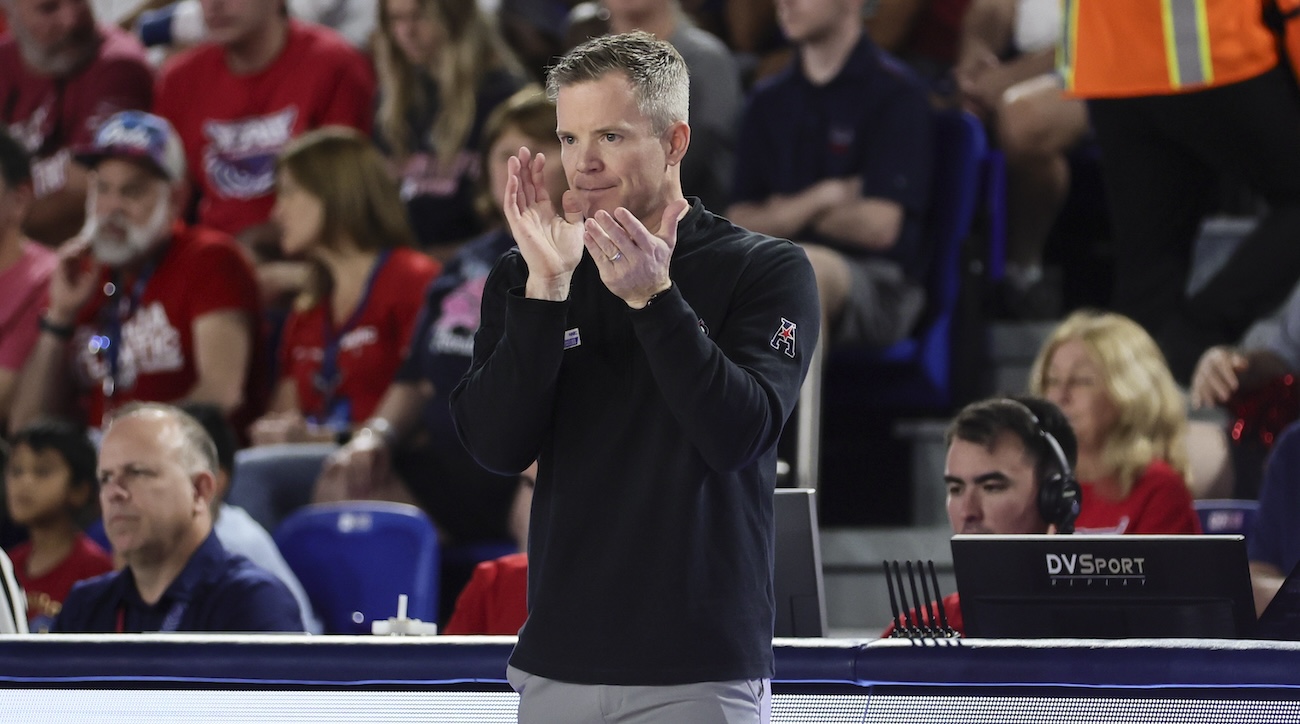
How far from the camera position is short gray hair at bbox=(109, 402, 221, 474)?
3.25m

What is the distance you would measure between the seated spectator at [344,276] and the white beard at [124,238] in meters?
0.38

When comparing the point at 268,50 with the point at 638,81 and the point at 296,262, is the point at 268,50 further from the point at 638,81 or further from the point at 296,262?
the point at 638,81

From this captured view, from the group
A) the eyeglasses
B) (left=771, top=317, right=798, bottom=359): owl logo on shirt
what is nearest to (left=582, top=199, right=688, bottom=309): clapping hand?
(left=771, top=317, right=798, bottom=359): owl logo on shirt

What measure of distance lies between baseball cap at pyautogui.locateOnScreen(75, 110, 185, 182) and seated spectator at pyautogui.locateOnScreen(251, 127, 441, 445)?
369 millimetres

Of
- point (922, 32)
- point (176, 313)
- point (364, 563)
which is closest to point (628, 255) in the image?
point (364, 563)

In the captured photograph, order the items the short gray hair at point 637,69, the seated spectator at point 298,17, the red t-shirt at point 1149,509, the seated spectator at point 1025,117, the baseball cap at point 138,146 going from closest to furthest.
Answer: the short gray hair at point 637,69, the red t-shirt at point 1149,509, the seated spectator at point 1025,117, the baseball cap at point 138,146, the seated spectator at point 298,17

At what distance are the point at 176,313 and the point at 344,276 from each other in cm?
50

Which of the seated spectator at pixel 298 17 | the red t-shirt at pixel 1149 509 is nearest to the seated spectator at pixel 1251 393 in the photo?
the red t-shirt at pixel 1149 509

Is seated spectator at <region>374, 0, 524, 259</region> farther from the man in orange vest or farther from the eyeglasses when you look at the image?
the eyeglasses

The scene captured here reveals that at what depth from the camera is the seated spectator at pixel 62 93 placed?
584cm

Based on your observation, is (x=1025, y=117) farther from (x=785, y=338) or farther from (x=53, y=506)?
(x=785, y=338)

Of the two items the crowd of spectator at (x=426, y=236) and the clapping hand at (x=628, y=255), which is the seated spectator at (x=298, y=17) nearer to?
the crowd of spectator at (x=426, y=236)

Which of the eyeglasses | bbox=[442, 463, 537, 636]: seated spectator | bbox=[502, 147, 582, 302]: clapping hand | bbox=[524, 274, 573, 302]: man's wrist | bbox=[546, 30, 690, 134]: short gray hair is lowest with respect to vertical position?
bbox=[442, 463, 537, 636]: seated spectator

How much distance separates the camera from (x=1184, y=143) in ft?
13.4
